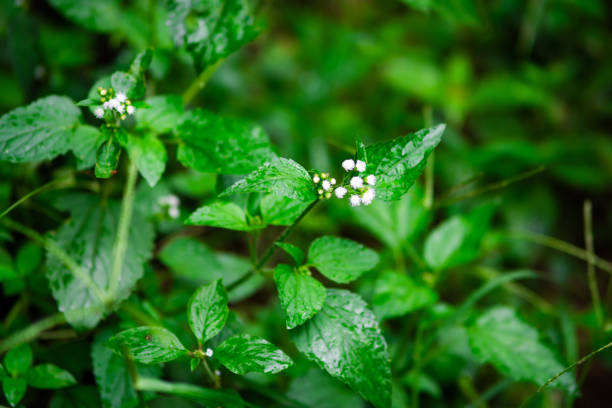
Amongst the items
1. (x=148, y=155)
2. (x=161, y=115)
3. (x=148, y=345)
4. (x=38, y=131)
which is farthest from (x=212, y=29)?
(x=148, y=345)

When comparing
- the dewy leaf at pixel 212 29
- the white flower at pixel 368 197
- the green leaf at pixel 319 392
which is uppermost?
the dewy leaf at pixel 212 29

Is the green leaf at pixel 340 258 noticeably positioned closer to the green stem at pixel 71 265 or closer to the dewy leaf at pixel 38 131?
the green stem at pixel 71 265

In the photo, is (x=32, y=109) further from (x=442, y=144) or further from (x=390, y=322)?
(x=442, y=144)

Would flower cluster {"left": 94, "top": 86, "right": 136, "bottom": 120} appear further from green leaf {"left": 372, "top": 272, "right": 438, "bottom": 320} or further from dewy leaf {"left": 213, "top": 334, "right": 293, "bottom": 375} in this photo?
green leaf {"left": 372, "top": 272, "right": 438, "bottom": 320}

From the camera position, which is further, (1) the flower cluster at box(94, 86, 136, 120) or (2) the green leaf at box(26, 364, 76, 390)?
(2) the green leaf at box(26, 364, 76, 390)

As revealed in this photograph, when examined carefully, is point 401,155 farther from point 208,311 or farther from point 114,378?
point 114,378

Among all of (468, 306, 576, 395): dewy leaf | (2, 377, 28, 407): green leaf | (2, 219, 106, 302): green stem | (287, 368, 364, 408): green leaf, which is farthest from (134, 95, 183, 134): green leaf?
(468, 306, 576, 395): dewy leaf

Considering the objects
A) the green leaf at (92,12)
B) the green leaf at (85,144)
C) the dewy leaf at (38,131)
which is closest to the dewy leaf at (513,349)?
the green leaf at (85,144)

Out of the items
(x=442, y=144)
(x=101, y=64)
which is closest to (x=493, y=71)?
(x=442, y=144)
